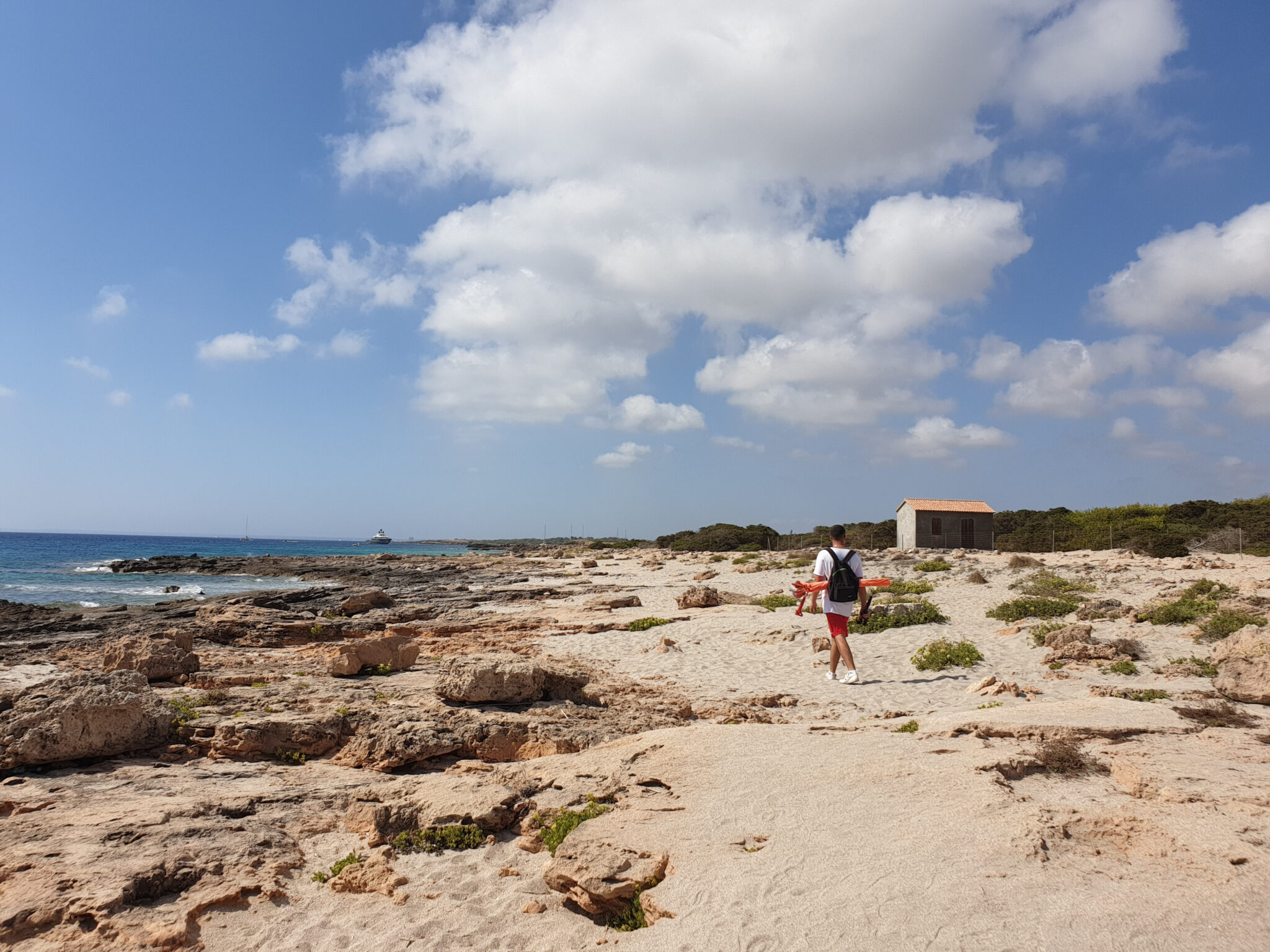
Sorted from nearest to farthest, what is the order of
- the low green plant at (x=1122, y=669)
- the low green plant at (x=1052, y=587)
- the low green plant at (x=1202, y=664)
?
1. the low green plant at (x=1202, y=664)
2. the low green plant at (x=1122, y=669)
3. the low green plant at (x=1052, y=587)

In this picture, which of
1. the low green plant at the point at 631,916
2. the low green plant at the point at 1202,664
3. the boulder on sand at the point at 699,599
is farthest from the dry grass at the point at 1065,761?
the boulder on sand at the point at 699,599

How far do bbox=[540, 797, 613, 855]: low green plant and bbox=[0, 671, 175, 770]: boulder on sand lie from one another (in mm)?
4383

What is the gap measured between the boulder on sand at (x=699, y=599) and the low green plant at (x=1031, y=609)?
670 cm

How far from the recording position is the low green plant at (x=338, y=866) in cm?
468

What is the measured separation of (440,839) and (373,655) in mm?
Result: 6818

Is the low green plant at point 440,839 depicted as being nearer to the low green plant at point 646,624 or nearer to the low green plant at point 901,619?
the low green plant at point 901,619

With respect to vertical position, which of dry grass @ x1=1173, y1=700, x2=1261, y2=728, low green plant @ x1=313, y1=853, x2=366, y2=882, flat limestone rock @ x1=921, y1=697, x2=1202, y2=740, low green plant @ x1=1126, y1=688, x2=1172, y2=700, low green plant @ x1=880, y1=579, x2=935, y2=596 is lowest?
low green plant @ x1=313, y1=853, x2=366, y2=882

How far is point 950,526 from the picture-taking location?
132 ft

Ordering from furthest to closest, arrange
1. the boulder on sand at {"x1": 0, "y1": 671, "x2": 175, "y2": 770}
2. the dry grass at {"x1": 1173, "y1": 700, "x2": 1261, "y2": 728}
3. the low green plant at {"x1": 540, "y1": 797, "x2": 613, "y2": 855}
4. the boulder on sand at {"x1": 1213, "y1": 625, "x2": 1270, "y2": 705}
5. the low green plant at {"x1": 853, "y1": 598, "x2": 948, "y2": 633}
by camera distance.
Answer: the low green plant at {"x1": 853, "y1": 598, "x2": 948, "y2": 633} < the boulder on sand at {"x1": 1213, "y1": 625, "x2": 1270, "y2": 705} < the dry grass at {"x1": 1173, "y1": 700, "x2": 1261, "y2": 728} < the boulder on sand at {"x1": 0, "y1": 671, "x2": 175, "y2": 770} < the low green plant at {"x1": 540, "y1": 797, "x2": 613, "y2": 855}

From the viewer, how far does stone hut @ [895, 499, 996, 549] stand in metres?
40.2

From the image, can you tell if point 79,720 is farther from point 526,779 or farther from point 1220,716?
point 1220,716

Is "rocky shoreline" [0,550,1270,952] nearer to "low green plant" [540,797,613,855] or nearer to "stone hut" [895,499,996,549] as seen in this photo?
"low green plant" [540,797,613,855]

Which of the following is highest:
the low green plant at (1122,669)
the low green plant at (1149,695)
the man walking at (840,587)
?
the man walking at (840,587)

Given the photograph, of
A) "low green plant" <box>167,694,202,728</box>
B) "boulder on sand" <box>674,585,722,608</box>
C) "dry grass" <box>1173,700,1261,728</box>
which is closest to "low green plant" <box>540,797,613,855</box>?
"low green plant" <box>167,694,202,728</box>
